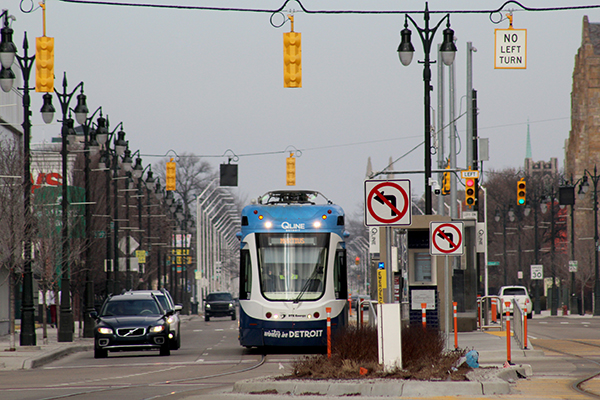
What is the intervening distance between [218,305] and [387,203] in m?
47.3

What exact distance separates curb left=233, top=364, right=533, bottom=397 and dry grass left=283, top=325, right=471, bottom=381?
1.59 feet

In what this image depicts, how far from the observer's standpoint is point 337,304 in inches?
972

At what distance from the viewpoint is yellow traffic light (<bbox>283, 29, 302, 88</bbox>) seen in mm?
19609

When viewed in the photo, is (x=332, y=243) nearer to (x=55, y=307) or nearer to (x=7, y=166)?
(x=7, y=166)

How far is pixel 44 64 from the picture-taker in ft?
Answer: 65.6

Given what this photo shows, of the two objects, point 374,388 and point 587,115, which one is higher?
point 587,115

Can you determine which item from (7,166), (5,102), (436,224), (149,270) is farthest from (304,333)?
(149,270)

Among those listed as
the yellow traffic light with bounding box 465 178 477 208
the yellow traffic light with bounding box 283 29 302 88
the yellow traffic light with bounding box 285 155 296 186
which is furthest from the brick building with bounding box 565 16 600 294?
the yellow traffic light with bounding box 283 29 302 88

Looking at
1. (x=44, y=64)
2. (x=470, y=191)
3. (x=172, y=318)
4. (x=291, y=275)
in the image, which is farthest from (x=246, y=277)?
(x=470, y=191)

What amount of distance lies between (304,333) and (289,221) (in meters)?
2.64

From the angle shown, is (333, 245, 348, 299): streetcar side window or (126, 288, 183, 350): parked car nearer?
(333, 245, 348, 299): streetcar side window

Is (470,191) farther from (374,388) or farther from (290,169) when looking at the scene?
(374,388)

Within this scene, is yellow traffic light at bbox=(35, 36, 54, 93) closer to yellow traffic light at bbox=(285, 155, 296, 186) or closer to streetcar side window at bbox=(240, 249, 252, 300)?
streetcar side window at bbox=(240, 249, 252, 300)

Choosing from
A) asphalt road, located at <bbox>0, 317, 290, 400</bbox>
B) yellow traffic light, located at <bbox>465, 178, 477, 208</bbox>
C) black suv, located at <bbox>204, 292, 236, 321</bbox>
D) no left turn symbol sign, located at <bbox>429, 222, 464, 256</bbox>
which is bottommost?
black suv, located at <bbox>204, 292, 236, 321</bbox>
